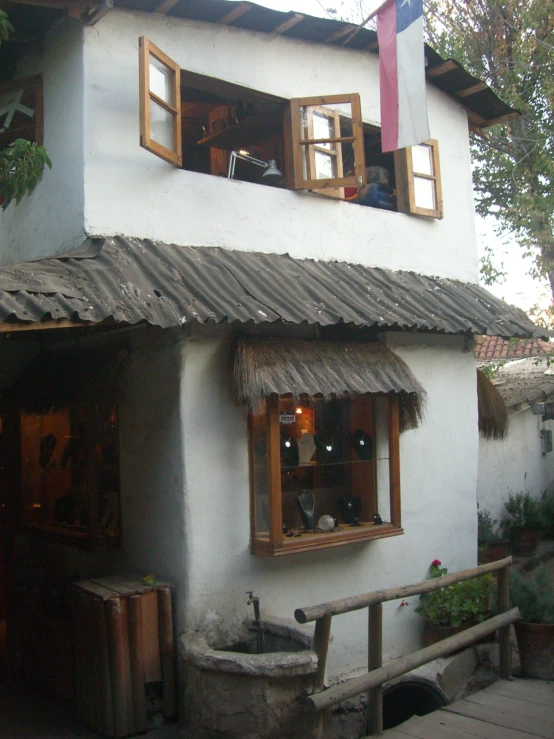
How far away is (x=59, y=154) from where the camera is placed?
6836 mm

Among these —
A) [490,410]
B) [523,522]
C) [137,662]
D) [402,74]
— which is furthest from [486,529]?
[402,74]

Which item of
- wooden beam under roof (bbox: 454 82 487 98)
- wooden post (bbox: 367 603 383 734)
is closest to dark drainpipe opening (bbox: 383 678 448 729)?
wooden post (bbox: 367 603 383 734)

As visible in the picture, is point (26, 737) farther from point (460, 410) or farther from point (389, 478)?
point (460, 410)

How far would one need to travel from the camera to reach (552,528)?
12.7 meters

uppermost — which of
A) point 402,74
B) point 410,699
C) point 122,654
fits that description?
point 402,74

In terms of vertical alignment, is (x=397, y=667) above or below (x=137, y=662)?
below

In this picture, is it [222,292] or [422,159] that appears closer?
[222,292]

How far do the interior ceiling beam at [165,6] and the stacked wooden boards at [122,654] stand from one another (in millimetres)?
5364

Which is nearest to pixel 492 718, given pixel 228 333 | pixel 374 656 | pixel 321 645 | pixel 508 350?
pixel 374 656

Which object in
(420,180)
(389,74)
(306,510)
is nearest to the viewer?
(306,510)

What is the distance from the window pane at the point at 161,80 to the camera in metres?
6.64

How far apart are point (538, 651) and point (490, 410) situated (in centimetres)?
409

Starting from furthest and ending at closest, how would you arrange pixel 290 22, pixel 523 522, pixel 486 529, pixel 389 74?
pixel 523 522, pixel 486 529, pixel 290 22, pixel 389 74

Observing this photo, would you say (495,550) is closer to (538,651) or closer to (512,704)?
(538,651)
